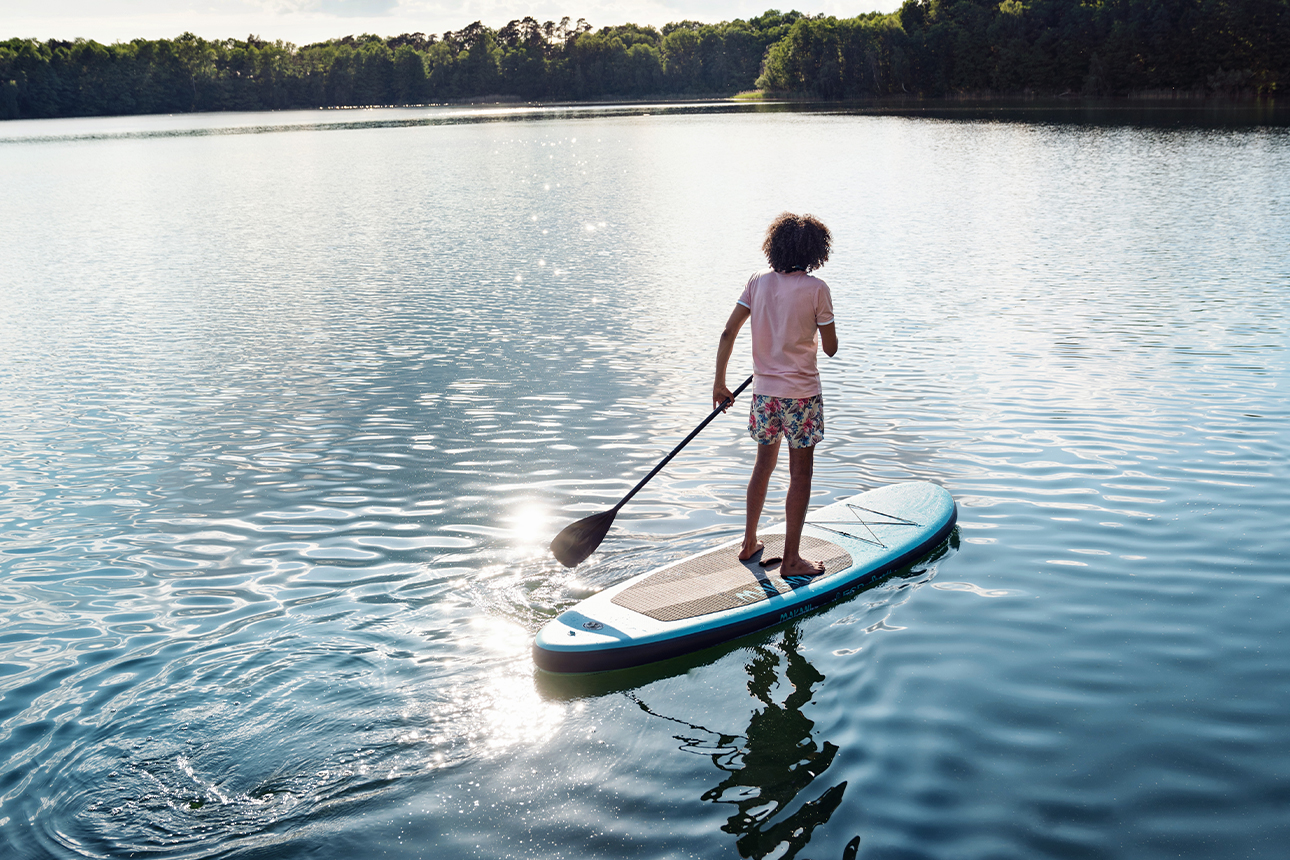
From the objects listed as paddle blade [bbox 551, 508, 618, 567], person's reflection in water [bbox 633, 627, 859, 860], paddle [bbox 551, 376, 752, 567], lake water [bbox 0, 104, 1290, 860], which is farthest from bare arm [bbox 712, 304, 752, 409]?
person's reflection in water [bbox 633, 627, 859, 860]

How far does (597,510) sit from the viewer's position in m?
7.25

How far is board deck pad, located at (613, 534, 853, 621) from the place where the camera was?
5.31m

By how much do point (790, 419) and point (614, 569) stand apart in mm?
1590

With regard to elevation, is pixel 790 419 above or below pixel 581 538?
above

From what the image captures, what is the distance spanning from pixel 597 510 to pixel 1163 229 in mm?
17324

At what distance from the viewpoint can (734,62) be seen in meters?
173

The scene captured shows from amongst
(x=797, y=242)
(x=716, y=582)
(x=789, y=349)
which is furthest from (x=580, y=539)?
(x=797, y=242)

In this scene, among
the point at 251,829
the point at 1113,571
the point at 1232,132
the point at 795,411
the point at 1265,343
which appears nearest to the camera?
the point at 251,829

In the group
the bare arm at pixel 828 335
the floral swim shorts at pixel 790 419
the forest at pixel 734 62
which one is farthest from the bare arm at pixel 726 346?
the forest at pixel 734 62

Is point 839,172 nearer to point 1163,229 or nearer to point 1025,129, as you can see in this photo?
point 1163,229

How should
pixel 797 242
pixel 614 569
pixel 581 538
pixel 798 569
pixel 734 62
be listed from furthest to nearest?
1. pixel 734 62
2. pixel 614 569
3. pixel 581 538
4. pixel 798 569
5. pixel 797 242

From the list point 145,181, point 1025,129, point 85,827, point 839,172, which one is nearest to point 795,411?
point 85,827

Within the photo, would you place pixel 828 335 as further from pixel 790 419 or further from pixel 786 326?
pixel 790 419

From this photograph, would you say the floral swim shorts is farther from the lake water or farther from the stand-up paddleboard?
the lake water
